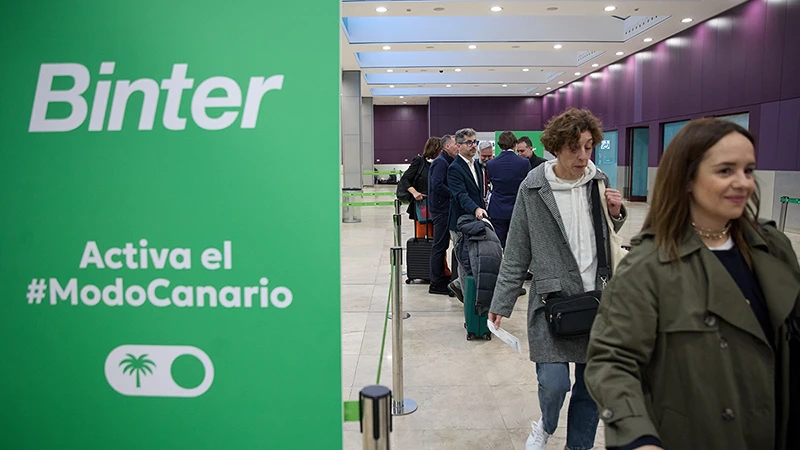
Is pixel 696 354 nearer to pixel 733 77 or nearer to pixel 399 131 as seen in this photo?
pixel 733 77

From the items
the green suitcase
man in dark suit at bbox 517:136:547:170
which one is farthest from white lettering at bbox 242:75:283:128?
man in dark suit at bbox 517:136:547:170

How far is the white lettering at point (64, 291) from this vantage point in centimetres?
147

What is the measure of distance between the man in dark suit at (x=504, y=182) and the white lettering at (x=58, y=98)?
5213mm

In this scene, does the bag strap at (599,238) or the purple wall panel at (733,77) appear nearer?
the bag strap at (599,238)

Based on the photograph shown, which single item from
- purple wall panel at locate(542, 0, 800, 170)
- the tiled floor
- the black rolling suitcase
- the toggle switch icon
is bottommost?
the tiled floor

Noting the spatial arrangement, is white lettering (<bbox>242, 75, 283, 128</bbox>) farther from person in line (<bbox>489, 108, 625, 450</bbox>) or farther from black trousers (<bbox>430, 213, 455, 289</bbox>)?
black trousers (<bbox>430, 213, 455, 289</bbox>)

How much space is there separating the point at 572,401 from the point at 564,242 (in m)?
0.80

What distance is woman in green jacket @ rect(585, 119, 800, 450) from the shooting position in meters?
1.57

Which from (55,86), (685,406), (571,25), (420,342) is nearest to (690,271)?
(685,406)

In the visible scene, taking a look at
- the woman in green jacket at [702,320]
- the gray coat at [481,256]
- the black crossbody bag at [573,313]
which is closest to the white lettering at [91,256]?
the woman in green jacket at [702,320]

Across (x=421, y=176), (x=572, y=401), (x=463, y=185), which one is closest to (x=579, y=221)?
(x=572, y=401)

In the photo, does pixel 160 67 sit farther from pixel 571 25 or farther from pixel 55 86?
pixel 571 25

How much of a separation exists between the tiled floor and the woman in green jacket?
196cm

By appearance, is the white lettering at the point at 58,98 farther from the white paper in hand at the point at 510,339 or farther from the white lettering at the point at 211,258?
the white paper in hand at the point at 510,339
